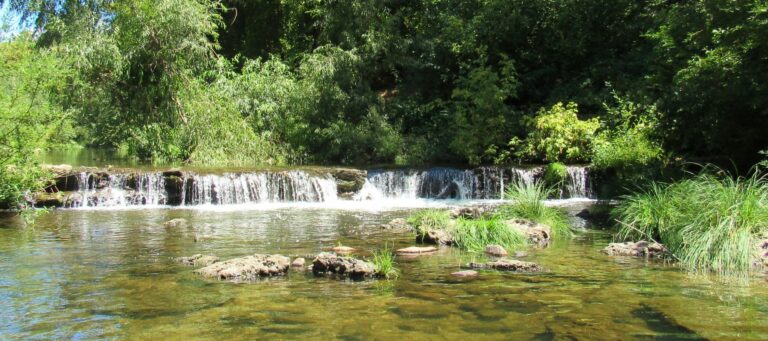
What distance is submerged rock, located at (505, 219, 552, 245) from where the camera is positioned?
10219 millimetres

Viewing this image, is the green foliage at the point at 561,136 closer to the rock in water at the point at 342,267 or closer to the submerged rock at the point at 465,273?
the submerged rock at the point at 465,273

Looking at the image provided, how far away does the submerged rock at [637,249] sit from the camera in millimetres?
8969

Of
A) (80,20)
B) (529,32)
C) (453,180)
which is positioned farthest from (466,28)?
(80,20)

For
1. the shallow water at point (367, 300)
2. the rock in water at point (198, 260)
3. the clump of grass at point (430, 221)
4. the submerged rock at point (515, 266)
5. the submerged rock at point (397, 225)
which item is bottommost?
the shallow water at point (367, 300)

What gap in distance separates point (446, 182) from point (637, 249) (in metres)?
9.28

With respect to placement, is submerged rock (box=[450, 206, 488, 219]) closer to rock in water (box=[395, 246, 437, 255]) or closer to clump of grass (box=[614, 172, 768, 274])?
rock in water (box=[395, 246, 437, 255])

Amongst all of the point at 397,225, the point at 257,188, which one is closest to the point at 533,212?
the point at 397,225

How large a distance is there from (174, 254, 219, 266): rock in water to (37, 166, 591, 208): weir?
310 inches

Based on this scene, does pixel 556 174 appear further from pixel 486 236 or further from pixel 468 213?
pixel 486 236

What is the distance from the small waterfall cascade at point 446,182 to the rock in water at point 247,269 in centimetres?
991

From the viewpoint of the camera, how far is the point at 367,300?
6.71m

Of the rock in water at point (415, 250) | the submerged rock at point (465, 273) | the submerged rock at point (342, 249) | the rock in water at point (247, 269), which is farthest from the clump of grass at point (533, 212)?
the rock in water at point (247, 269)

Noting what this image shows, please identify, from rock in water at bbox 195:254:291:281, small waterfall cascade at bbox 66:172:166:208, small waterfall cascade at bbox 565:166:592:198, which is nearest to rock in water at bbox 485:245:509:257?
rock in water at bbox 195:254:291:281

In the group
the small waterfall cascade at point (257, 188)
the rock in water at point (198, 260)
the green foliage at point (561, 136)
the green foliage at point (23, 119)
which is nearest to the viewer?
the rock in water at point (198, 260)
